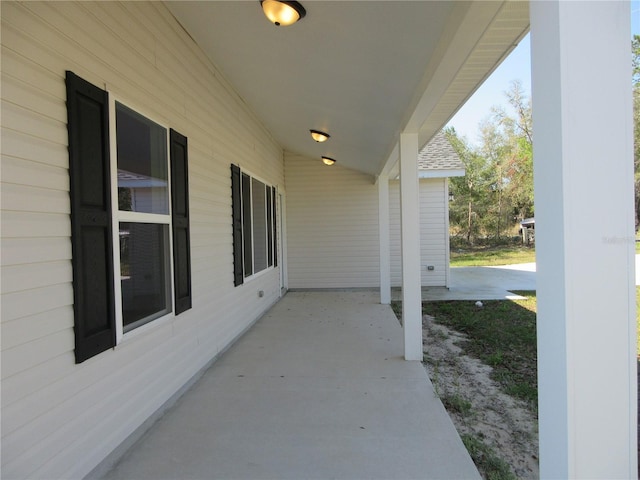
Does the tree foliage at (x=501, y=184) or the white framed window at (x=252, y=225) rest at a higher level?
the tree foliage at (x=501, y=184)

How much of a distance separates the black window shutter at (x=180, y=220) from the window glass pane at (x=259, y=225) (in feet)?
8.28

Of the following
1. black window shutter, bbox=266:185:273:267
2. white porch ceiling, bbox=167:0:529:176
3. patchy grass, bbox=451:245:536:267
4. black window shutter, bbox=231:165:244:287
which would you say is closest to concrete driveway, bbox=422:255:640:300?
black window shutter, bbox=266:185:273:267

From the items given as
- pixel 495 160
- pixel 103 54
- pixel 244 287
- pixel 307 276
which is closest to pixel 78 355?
pixel 103 54

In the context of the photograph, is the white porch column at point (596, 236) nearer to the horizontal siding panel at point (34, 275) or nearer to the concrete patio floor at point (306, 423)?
the concrete patio floor at point (306, 423)

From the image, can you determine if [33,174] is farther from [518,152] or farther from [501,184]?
[518,152]

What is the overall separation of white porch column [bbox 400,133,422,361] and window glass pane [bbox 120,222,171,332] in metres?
2.28

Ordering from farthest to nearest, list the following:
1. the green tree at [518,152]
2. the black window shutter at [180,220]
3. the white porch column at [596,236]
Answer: the green tree at [518,152] < the black window shutter at [180,220] < the white porch column at [596,236]

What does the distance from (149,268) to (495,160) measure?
25821 millimetres

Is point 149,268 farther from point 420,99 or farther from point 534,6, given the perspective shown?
point 534,6

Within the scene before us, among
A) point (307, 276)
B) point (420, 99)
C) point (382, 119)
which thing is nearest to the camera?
point (420, 99)

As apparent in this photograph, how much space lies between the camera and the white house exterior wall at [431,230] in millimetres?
8812

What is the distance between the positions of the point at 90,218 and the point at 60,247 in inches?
9.2

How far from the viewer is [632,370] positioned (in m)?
1.12

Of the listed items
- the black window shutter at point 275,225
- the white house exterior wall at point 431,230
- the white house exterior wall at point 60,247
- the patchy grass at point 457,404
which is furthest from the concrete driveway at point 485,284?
the white house exterior wall at point 60,247
